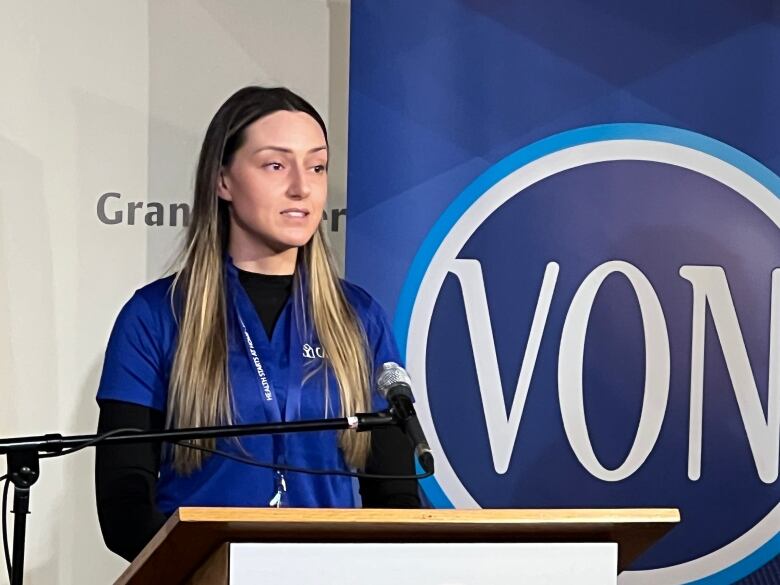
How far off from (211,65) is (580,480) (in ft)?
4.40

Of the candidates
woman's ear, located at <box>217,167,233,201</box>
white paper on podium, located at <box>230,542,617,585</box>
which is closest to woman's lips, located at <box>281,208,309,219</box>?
woman's ear, located at <box>217,167,233,201</box>

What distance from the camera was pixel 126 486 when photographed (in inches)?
96.1

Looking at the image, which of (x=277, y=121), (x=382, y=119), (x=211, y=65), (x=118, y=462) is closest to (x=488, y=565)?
(x=118, y=462)

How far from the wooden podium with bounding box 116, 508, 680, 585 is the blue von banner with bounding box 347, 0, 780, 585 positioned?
1.36 meters

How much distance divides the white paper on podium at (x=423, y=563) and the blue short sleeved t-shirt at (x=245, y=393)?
932mm

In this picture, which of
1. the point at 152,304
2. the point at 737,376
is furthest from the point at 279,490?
the point at 737,376

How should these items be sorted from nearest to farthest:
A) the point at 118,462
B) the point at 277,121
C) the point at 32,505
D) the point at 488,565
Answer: the point at 488,565
the point at 118,462
the point at 277,121
the point at 32,505

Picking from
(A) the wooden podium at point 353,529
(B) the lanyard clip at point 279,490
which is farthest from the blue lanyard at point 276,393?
(A) the wooden podium at point 353,529

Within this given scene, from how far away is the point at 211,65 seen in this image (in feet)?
10.5

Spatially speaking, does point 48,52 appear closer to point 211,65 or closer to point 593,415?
point 211,65

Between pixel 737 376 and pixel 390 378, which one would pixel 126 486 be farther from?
pixel 737 376

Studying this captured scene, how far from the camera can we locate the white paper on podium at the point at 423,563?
5.26 feet

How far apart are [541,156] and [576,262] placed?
27 cm

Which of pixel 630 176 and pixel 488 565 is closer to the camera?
pixel 488 565
